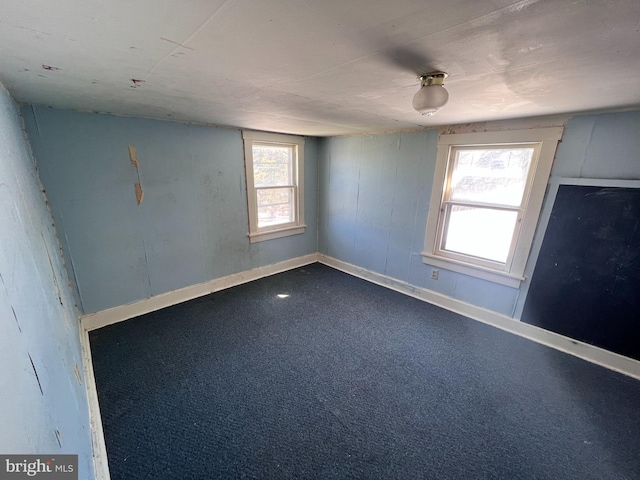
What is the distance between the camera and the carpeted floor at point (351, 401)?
1.41 meters

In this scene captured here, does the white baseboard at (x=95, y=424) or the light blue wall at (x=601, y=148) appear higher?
the light blue wall at (x=601, y=148)

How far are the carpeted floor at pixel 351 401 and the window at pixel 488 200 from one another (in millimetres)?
687

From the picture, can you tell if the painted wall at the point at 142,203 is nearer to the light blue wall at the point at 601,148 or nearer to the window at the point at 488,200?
the window at the point at 488,200

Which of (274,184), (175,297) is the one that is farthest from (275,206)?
(175,297)

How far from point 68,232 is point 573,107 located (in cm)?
416

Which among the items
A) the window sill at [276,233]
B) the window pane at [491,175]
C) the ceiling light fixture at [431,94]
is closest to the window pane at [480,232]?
the window pane at [491,175]

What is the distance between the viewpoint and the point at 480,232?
2.72 metres

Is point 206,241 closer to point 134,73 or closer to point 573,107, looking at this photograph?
point 134,73

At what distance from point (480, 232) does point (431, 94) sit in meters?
2.04

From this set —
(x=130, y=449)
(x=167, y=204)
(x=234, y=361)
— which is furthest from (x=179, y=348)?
(x=167, y=204)

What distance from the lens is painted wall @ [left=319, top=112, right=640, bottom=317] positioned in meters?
1.96

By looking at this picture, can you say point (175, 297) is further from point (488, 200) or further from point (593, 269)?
point (593, 269)

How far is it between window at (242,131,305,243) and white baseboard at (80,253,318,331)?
0.50 meters

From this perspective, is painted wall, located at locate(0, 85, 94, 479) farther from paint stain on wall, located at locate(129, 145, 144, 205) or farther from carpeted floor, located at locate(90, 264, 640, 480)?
A: paint stain on wall, located at locate(129, 145, 144, 205)
